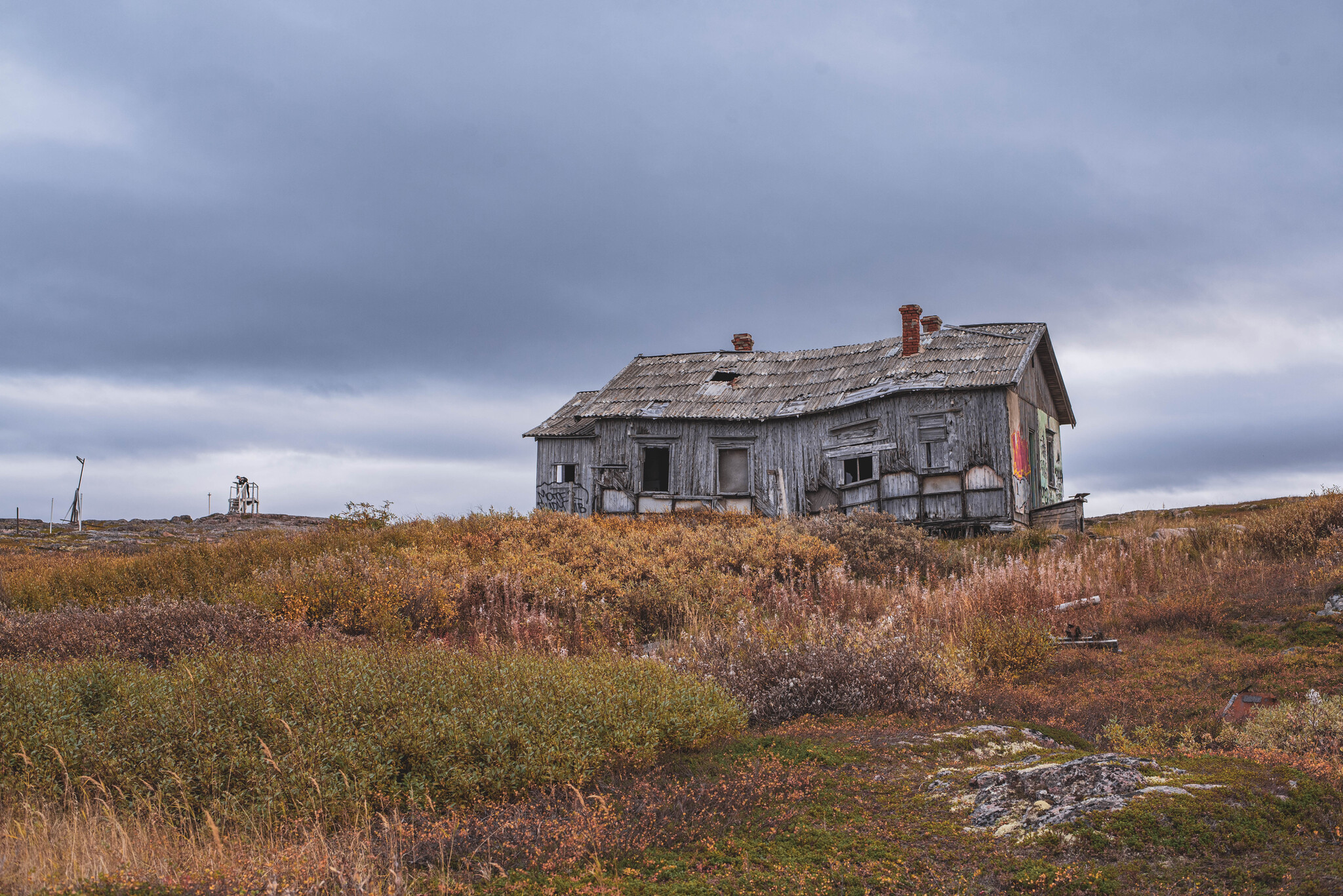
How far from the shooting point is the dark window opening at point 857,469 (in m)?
22.8

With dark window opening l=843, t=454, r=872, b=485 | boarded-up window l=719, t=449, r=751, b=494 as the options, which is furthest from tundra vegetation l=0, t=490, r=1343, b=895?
boarded-up window l=719, t=449, r=751, b=494

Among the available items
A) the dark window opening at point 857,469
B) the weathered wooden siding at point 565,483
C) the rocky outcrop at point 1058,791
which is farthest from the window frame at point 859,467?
the rocky outcrop at point 1058,791

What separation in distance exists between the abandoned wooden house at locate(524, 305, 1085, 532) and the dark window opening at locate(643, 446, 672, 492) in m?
0.05

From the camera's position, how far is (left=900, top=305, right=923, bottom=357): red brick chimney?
23.7 meters

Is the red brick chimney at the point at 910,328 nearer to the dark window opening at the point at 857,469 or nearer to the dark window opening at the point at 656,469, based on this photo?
the dark window opening at the point at 857,469

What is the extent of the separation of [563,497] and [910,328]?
10896 millimetres

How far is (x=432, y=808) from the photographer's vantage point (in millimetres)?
4211

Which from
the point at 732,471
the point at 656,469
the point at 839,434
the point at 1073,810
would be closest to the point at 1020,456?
the point at 839,434

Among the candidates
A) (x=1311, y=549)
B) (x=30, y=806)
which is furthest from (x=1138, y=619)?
(x=30, y=806)

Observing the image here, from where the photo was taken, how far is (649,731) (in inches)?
196

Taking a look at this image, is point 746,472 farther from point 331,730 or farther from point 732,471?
point 331,730

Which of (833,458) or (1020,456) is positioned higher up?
(833,458)

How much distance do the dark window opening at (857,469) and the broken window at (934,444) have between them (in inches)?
61.8

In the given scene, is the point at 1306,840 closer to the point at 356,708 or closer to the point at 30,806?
the point at 356,708
